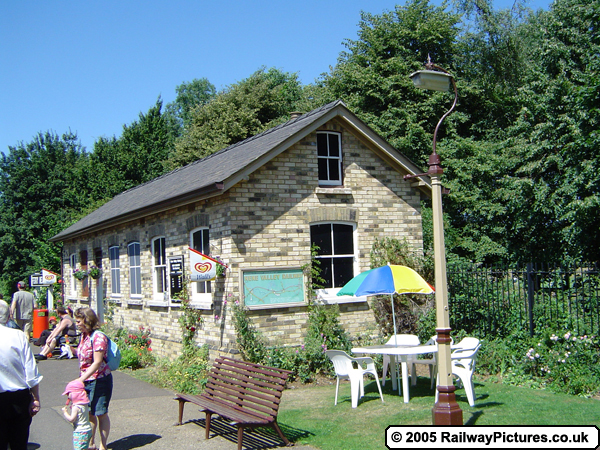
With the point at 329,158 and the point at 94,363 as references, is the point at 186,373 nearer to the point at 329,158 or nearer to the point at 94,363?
the point at 94,363

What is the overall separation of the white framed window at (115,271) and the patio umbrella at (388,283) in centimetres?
1022

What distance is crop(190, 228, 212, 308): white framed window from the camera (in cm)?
1244

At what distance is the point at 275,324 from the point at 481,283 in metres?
4.68

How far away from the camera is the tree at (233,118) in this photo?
1364 inches

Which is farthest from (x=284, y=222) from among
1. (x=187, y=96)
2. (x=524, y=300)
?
(x=187, y=96)

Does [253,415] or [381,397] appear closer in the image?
[253,415]

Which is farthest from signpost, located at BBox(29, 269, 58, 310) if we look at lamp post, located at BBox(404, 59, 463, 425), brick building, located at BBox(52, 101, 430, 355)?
lamp post, located at BBox(404, 59, 463, 425)

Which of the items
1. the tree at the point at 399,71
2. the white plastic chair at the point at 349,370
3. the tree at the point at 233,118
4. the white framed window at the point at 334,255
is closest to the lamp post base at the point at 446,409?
the white plastic chair at the point at 349,370

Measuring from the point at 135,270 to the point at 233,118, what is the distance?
19.9 m

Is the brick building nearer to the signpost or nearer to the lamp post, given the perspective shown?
the lamp post

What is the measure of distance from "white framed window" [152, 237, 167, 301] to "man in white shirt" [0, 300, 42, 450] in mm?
9002

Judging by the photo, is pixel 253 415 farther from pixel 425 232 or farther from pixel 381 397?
pixel 425 232

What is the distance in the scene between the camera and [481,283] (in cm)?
1280

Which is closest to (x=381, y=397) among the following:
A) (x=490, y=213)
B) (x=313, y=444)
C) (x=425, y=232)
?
(x=313, y=444)
